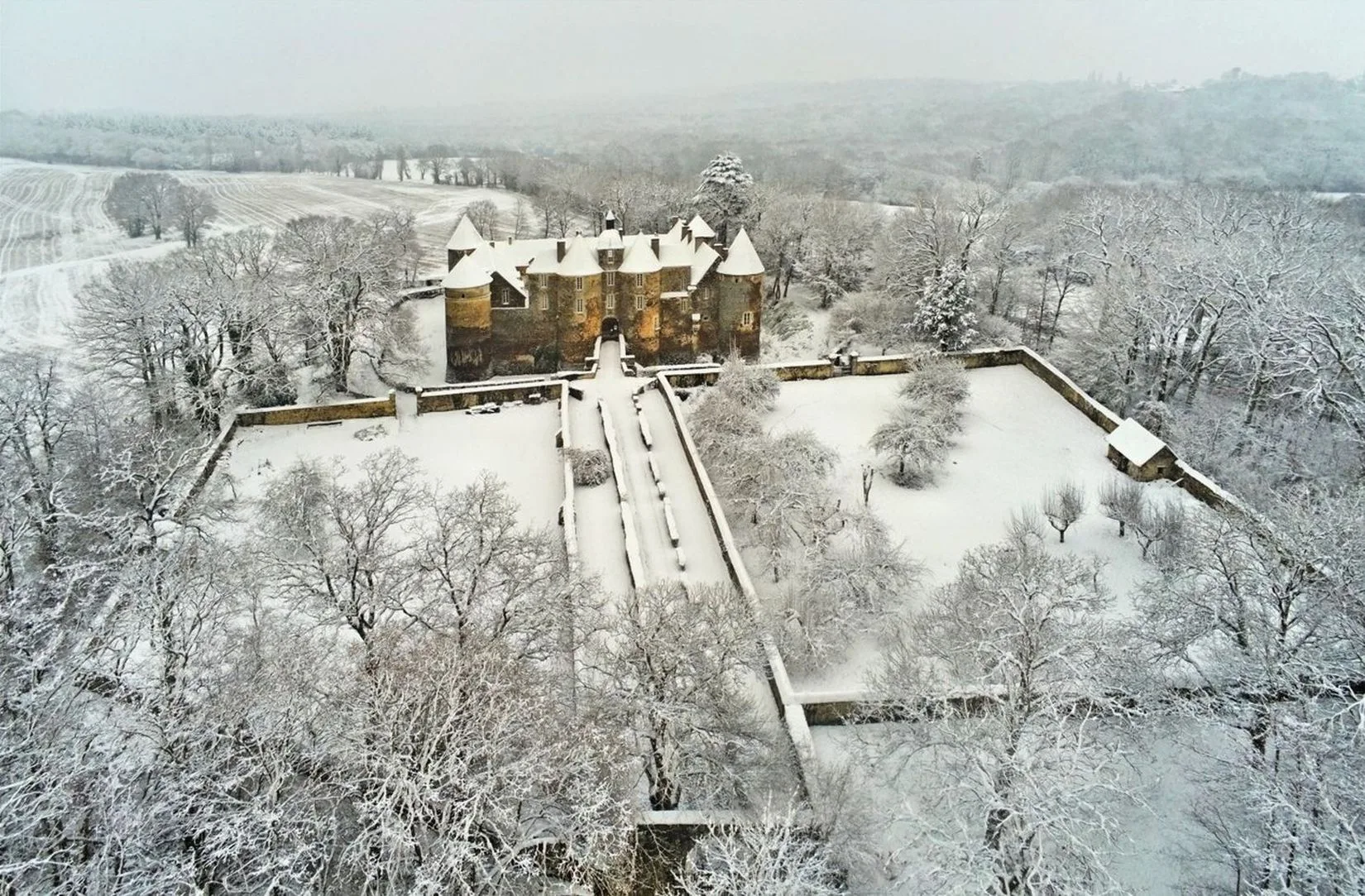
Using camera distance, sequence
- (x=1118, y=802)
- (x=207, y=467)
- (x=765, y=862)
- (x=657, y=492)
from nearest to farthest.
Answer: (x=765, y=862)
(x=1118, y=802)
(x=657, y=492)
(x=207, y=467)

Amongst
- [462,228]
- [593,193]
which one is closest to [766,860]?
[462,228]

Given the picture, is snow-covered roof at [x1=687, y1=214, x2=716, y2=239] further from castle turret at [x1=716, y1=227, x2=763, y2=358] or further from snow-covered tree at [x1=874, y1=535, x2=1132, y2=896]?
snow-covered tree at [x1=874, y1=535, x2=1132, y2=896]

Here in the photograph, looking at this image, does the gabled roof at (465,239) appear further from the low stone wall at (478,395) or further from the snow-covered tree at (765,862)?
the snow-covered tree at (765,862)

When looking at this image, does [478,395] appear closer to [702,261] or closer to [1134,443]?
[702,261]

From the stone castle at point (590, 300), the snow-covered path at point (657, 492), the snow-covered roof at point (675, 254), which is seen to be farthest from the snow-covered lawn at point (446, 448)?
the snow-covered roof at point (675, 254)

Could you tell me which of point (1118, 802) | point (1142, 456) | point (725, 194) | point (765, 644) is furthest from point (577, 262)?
point (1118, 802)
